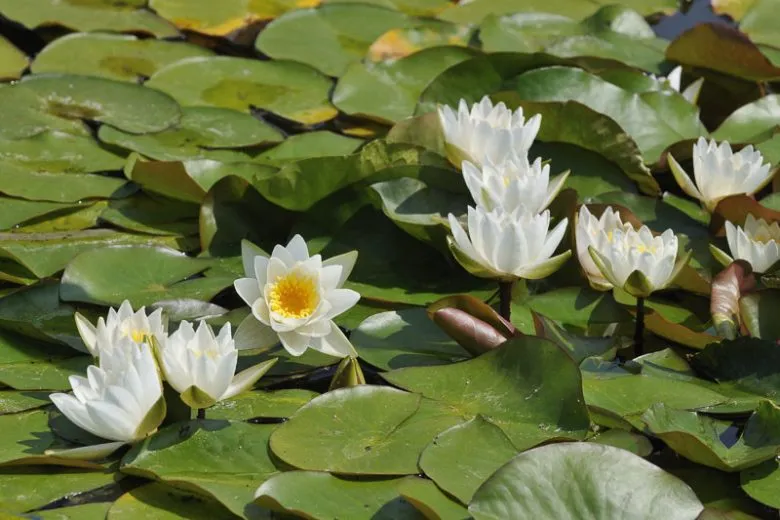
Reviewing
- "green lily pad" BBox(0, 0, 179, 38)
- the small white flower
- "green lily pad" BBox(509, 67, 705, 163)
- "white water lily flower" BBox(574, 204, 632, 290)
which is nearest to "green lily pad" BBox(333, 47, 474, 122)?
"green lily pad" BBox(509, 67, 705, 163)

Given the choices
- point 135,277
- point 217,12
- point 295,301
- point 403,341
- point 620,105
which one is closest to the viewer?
point 295,301

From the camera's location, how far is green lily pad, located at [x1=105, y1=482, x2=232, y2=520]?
202 cm

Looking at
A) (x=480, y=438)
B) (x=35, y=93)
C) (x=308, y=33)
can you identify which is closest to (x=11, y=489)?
(x=480, y=438)

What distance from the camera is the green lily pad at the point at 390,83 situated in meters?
3.84

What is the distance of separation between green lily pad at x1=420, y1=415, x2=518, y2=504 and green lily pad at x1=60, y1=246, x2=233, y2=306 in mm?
905

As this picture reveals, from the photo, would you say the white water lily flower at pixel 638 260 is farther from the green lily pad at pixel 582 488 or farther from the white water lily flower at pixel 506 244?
the green lily pad at pixel 582 488

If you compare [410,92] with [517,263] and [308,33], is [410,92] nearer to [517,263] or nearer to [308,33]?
[308,33]

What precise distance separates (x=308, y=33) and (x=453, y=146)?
1758mm

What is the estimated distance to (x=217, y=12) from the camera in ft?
15.2

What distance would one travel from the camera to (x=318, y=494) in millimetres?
2018

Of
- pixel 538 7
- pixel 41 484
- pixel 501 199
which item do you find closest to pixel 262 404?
pixel 41 484

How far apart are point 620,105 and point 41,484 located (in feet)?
7.38

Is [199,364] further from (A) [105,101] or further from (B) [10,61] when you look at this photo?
(B) [10,61]

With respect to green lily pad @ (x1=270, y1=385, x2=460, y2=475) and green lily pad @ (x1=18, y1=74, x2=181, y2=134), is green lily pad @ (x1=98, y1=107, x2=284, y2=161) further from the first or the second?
green lily pad @ (x1=270, y1=385, x2=460, y2=475)
